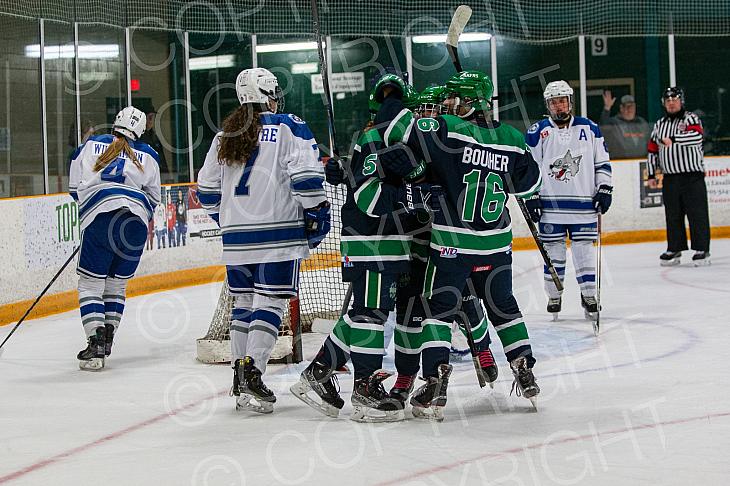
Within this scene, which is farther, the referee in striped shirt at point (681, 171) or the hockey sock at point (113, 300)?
the referee in striped shirt at point (681, 171)

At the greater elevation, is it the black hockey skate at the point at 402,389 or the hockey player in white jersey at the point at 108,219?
the hockey player in white jersey at the point at 108,219

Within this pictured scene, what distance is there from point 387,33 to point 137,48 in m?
2.73

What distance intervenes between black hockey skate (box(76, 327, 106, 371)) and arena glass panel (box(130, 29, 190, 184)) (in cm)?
438

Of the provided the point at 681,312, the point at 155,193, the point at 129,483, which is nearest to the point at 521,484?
the point at 129,483

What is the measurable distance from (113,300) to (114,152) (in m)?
0.68

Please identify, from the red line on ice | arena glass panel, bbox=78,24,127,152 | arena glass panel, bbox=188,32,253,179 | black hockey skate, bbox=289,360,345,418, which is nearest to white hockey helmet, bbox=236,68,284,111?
black hockey skate, bbox=289,360,345,418

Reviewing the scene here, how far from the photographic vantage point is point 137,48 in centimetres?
925

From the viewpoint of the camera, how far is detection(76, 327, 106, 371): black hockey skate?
484 cm

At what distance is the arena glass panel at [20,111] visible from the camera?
8062 millimetres

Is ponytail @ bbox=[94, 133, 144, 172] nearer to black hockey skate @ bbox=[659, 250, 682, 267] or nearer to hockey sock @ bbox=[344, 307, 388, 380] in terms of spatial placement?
hockey sock @ bbox=[344, 307, 388, 380]

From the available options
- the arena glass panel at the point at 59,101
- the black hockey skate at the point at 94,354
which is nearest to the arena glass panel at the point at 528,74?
the arena glass panel at the point at 59,101

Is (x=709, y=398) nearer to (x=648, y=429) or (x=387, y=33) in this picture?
(x=648, y=429)

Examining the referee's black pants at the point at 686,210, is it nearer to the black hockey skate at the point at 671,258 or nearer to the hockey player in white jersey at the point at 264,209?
the black hockey skate at the point at 671,258

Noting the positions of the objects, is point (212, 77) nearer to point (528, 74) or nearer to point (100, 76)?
point (100, 76)
